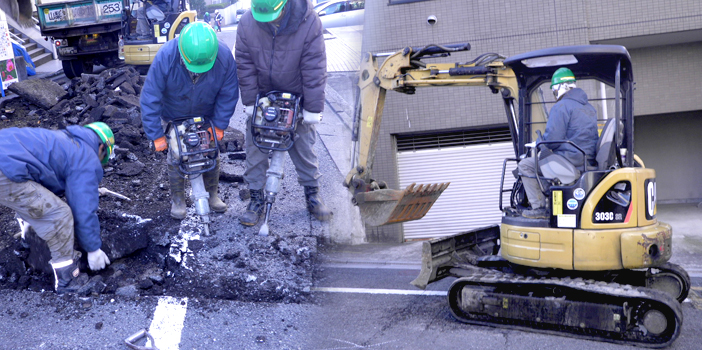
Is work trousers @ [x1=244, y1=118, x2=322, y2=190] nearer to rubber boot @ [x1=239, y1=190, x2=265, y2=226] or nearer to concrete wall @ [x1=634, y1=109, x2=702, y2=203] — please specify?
rubber boot @ [x1=239, y1=190, x2=265, y2=226]

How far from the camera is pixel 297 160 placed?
6.56 m

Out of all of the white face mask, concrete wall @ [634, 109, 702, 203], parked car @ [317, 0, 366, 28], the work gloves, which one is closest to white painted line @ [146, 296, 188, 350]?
the work gloves

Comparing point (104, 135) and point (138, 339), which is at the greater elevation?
point (104, 135)

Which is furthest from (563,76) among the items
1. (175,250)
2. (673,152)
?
(673,152)

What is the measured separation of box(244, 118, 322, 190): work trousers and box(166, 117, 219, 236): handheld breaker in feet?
1.35

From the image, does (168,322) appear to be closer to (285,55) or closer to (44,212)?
(44,212)

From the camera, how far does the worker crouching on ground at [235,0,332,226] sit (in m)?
5.84

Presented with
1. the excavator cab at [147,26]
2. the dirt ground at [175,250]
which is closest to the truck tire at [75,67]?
the excavator cab at [147,26]

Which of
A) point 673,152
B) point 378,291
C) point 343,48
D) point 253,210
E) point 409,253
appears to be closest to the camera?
point 378,291

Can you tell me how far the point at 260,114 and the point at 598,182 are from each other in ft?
11.0

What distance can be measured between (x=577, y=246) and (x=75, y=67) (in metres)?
13.2

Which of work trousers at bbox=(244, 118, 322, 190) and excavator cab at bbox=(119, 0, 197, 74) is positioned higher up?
excavator cab at bbox=(119, 0, 197, 74)

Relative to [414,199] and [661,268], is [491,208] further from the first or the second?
[661,268]

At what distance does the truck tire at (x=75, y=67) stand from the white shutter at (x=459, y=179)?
9.38 meters
